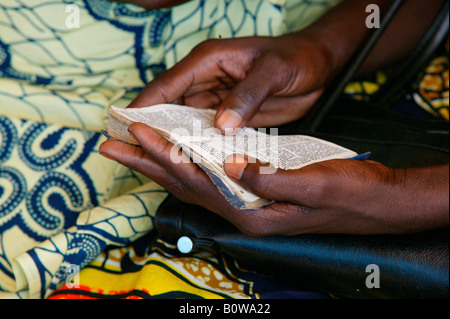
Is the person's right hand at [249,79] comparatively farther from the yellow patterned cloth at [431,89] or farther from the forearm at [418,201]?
the forearm at [418,201]

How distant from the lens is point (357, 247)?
615 mm

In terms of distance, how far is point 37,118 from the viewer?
0.86 meters

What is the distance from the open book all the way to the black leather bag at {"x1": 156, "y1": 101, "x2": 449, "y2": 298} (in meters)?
0.12

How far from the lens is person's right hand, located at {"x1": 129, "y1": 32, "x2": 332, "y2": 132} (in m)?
0.73

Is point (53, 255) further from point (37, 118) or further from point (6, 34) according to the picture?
point (6, 34)

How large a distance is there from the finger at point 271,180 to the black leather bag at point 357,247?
129 millimetres

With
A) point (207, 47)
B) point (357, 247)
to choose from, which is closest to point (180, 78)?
point (207, 47)

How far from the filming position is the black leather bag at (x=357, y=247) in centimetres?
59

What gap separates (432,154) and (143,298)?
56 centimetres

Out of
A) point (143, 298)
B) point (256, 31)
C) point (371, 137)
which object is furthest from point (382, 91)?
point (143, 298)

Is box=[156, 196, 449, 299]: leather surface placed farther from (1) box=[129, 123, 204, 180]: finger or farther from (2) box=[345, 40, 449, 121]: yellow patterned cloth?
(2) box=[345, 40, 449, 121]: yellow patterned cloth

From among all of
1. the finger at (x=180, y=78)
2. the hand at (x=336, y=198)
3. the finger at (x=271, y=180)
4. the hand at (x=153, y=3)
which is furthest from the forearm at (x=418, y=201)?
the hand at (x=153, y=3)

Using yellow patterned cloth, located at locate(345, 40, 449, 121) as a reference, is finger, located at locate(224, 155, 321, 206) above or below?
below

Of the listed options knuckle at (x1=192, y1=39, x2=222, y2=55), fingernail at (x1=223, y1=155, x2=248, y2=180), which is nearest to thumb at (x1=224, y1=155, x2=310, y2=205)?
fingernail at (x1=223, y1=155, x2=248, y2=180)
